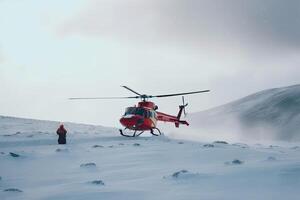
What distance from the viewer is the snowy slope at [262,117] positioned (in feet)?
253

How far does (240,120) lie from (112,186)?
260 ft

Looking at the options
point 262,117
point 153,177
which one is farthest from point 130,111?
point 262,117

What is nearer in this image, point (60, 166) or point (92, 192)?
point (92, 192)

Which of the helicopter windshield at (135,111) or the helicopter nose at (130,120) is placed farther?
the helicopter windshield at (135,111)

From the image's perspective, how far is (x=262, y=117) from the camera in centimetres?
8469

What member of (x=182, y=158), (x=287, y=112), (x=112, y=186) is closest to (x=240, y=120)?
(x=287, y=112)

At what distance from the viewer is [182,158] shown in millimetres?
13938

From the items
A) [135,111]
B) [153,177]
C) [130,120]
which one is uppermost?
[135,111]

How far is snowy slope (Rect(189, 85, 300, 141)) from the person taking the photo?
77.2m

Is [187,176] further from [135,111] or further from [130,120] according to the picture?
[135,111]

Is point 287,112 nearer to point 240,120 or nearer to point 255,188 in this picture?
point 240,120

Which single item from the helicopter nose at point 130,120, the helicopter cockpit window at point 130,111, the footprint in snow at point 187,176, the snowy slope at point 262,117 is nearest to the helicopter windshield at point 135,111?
the helicopter cockpit window at point 130,111

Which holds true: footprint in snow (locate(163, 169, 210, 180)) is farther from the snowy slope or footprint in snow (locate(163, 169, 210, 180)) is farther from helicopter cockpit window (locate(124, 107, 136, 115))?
the snowy slope

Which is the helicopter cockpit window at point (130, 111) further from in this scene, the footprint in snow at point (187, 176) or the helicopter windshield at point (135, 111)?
the footprint in snow at point (187, 176)
